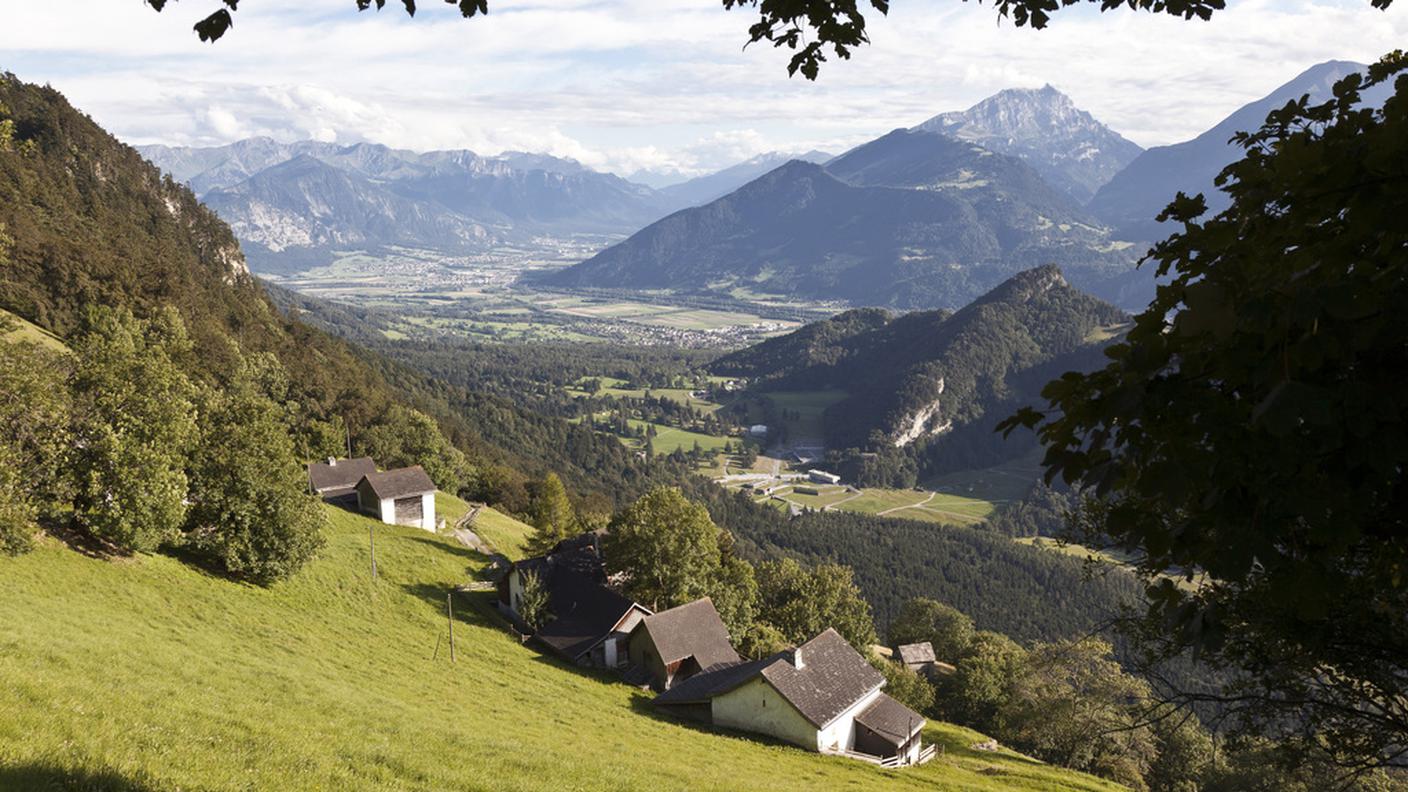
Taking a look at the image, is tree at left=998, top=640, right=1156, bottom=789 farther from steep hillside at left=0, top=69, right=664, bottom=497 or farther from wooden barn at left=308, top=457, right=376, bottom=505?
steep hillside at left=0, top=69, right=664, bottom=497

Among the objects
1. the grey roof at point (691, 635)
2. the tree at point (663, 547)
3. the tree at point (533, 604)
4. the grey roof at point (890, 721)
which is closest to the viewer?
the grey roof at point (890, 721)

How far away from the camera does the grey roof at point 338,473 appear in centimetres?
7112

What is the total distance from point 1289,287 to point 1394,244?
2.76 ft

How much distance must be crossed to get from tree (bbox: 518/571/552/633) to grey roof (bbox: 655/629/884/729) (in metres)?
11.1

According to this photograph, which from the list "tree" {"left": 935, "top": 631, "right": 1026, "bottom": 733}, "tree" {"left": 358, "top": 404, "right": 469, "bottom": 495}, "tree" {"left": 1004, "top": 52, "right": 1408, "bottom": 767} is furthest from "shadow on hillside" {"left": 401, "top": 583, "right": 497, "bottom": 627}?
"tree" {"left": 1004, "top": 52, "right": 1408, "bottom": 767}

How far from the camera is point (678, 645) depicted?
47938mm

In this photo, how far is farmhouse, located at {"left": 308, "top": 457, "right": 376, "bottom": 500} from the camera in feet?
233

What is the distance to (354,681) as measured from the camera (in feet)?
100

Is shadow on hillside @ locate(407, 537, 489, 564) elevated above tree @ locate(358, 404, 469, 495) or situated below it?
below

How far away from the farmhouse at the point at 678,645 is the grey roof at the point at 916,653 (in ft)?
83.5

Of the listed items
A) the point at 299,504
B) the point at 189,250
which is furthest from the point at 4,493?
the point at 189,250

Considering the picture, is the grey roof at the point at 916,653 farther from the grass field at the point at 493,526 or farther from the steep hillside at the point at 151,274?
the steep hillside at the point at 151,274

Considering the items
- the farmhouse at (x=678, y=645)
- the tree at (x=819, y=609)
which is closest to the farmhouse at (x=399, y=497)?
the farmhouse at (x=678, y=645)

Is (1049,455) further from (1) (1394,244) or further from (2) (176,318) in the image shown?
(2) (176,318)
